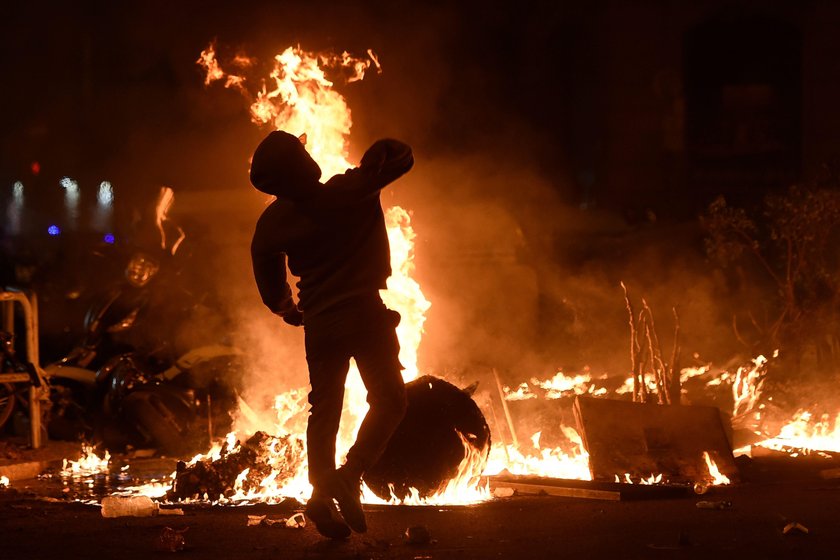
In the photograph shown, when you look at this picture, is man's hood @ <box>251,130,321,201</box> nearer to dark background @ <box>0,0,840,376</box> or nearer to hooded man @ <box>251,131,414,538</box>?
hooded man @ <box>251,131,414,538</box>

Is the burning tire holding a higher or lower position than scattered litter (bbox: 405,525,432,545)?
higher

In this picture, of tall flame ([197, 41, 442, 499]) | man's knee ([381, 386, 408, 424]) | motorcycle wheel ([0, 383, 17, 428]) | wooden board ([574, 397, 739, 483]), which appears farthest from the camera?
motorcycle wheel ([0, 383, 17, 428])

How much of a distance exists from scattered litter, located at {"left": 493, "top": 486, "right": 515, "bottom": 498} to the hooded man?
1.70 m

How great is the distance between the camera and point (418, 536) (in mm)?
5906

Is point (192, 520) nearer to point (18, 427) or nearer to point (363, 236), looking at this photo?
point (363, 236)

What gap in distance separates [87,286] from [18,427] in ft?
7.81

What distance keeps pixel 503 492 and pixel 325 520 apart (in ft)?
6.70

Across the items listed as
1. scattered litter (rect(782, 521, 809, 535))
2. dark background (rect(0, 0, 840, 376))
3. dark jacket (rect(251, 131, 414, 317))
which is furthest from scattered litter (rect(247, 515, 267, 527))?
dark background (rect(0, 0, 840, 376))

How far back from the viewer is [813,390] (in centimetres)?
1061

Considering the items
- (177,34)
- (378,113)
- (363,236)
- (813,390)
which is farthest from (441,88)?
(363,236)

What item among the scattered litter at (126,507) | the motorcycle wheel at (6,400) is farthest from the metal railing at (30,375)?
the scattered litter at (126,507)

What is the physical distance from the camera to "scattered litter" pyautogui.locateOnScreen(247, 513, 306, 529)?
6.54 m

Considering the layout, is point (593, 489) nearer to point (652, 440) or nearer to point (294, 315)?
point (652, 440)

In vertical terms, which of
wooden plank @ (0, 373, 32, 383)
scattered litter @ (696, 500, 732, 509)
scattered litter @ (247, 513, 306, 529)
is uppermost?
wooden plank @ (0, 373, 32, 383)
